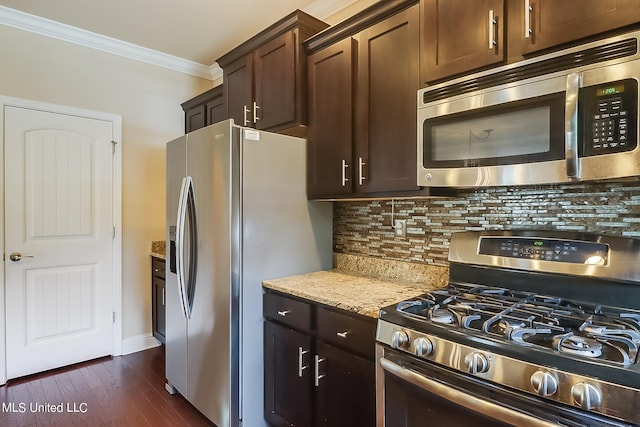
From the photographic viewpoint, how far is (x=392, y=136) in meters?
1.77

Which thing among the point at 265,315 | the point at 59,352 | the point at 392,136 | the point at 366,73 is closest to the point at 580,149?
the point at 392,136

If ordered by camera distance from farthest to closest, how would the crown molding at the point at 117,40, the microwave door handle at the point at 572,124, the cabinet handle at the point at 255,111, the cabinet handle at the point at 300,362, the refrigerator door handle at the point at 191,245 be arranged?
the crown molding at the point at 117,40
the cabinet handle at the point at 255,111
the refrigerator door handle at the point at 191,245
the cabinet handle at the point at 300,362
the microwave door handle at the point at 572,124

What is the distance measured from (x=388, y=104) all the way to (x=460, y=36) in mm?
431

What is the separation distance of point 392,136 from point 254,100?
3.75ft

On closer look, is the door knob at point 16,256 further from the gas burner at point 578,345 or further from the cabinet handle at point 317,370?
the gas burner at point 578,345

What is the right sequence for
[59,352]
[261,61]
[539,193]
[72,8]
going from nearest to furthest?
[539,193] < [261,61] < [72,8] < [59,352]

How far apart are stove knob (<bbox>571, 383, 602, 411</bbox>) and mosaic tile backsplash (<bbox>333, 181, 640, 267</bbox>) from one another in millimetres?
766

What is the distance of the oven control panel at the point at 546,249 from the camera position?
4.36 feet

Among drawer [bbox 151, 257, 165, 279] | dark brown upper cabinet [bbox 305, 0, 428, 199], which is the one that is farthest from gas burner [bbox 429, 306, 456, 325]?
drawer [bbox 151, 257, 165, 279]

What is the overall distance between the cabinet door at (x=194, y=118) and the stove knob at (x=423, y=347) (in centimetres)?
279

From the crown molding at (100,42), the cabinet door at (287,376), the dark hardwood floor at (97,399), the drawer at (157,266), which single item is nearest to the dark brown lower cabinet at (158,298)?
the drawer at (157,266)

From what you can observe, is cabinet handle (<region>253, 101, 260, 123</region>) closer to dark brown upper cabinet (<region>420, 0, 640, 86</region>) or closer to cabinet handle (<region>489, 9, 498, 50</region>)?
dark brown upper cabinet (<region>420, 0, 640, 86</region>)

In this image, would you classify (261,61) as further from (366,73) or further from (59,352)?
(59,352)

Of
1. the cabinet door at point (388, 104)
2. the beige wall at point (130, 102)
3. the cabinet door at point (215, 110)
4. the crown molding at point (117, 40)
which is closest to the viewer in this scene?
the cabinet door at point (388, 104)
